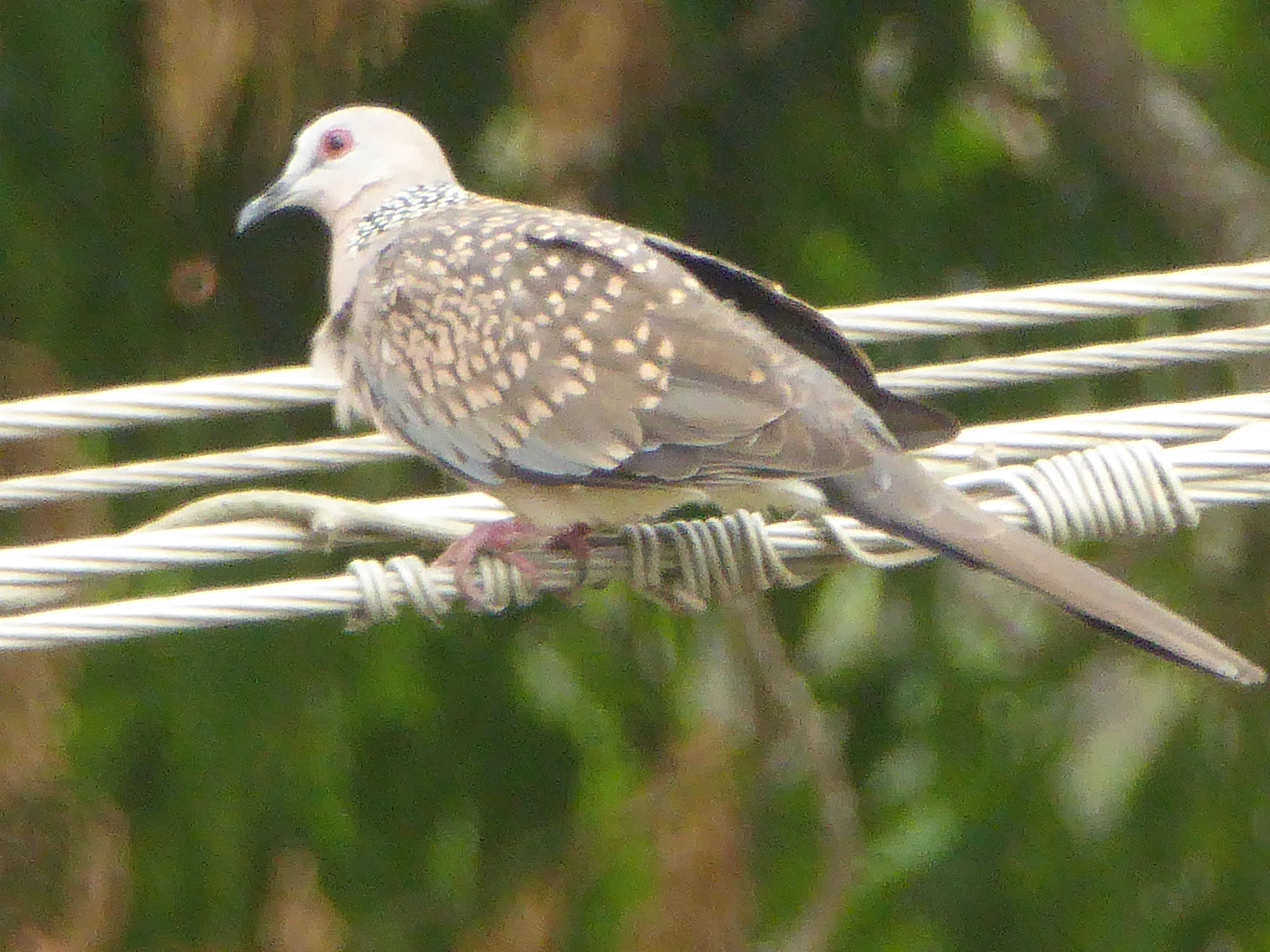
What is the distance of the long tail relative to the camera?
2.61 metres

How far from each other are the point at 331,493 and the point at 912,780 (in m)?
1.52

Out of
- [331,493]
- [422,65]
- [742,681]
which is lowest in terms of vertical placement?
[742,681]

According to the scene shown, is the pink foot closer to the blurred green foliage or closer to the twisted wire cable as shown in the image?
the twisted wire cable

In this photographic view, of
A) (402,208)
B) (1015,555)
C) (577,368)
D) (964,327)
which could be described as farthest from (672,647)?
(1015,555)

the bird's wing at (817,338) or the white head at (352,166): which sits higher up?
the white head at (352,166)

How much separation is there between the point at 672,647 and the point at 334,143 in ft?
4.90

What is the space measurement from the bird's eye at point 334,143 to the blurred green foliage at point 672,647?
53 cm

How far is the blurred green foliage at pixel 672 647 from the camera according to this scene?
4.43 meters

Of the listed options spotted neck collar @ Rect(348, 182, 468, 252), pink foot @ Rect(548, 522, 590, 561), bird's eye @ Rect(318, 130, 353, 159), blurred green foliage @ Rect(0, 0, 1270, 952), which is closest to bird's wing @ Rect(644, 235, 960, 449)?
pink foot @ Rect(548, 522, 590, 561)

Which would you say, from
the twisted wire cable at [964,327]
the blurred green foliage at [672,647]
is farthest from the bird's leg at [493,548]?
the blurred green foliage at [672,647]

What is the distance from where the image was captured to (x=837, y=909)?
Result: 4.81m

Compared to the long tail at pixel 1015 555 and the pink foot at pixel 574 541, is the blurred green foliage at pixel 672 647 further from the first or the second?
the long tail at pixel 1015 555

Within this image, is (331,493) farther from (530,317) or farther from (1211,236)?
(1211,236)

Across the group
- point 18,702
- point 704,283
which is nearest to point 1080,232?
point 704,283
